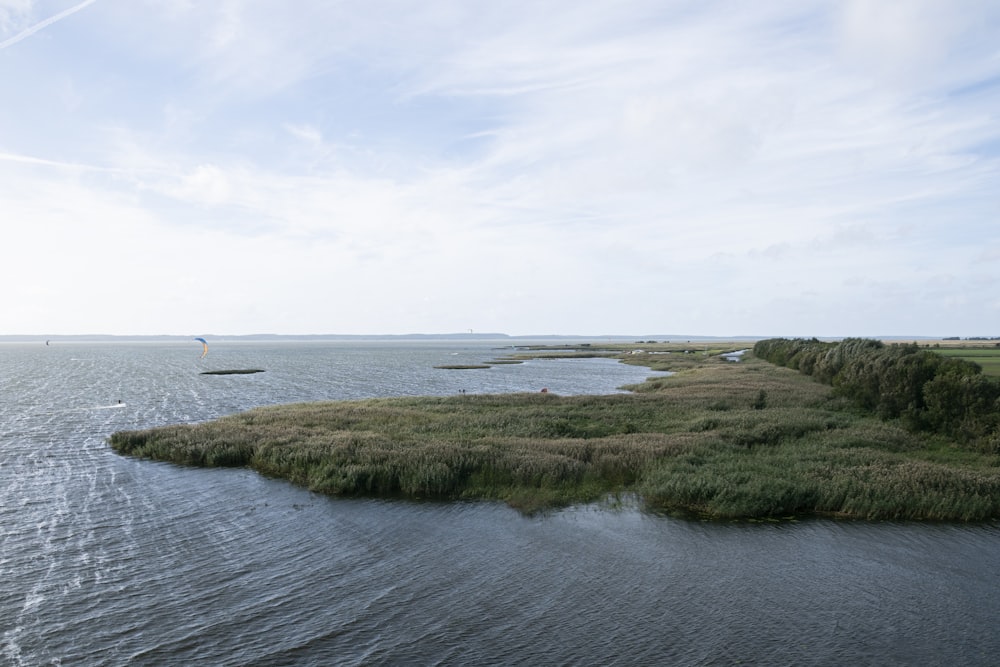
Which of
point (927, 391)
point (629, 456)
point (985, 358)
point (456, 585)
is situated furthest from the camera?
point (985, 358)

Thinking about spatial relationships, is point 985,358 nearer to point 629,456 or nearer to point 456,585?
point 629,456

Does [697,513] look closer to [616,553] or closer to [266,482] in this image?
[616,553]

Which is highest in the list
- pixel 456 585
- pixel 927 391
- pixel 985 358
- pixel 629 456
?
pixel 985 358

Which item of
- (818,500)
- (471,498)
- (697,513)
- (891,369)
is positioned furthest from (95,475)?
(891,369)

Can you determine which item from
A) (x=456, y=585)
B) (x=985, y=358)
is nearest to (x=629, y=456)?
(x=456, y=585)

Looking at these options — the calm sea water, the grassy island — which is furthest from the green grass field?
the calm sea water

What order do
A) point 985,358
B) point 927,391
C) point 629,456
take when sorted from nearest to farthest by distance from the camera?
point 629,456, point 927,391, point 985,358

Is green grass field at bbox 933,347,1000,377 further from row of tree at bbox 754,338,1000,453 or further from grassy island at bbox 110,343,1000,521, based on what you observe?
grassy island at bbox 110,343,1000,521
